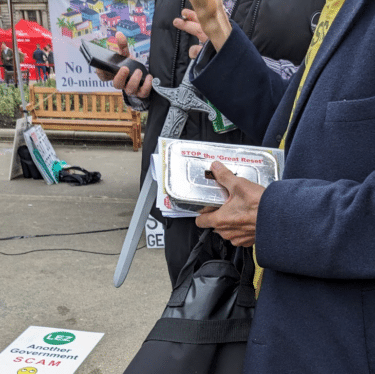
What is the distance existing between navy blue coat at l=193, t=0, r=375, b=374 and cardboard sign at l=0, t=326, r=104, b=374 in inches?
72.5

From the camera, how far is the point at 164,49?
1.95 metres

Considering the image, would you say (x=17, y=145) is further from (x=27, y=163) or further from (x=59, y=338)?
(x=59, y=338)

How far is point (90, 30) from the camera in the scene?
18.0 feet

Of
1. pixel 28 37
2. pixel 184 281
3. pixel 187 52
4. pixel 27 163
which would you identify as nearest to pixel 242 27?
pixel 187 52

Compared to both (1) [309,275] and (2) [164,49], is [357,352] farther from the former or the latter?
(2) [164,49]

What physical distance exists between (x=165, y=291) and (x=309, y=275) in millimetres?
2679

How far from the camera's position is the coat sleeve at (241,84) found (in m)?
1.32

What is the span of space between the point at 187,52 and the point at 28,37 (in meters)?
12.3

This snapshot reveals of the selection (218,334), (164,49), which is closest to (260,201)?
(218,334)

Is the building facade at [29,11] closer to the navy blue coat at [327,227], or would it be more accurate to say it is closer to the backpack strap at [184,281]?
the backpack strap at [184,281]

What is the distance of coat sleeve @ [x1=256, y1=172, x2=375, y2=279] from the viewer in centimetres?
85

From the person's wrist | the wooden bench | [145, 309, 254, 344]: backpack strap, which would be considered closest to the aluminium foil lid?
[145, 309, 254, 344]: backpack strap

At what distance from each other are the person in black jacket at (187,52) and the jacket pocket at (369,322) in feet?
3.19

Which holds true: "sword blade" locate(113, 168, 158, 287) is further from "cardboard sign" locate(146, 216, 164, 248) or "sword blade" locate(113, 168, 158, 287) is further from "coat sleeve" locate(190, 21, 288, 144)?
"cardboard sign" locate(146, 216, 164, 248)
